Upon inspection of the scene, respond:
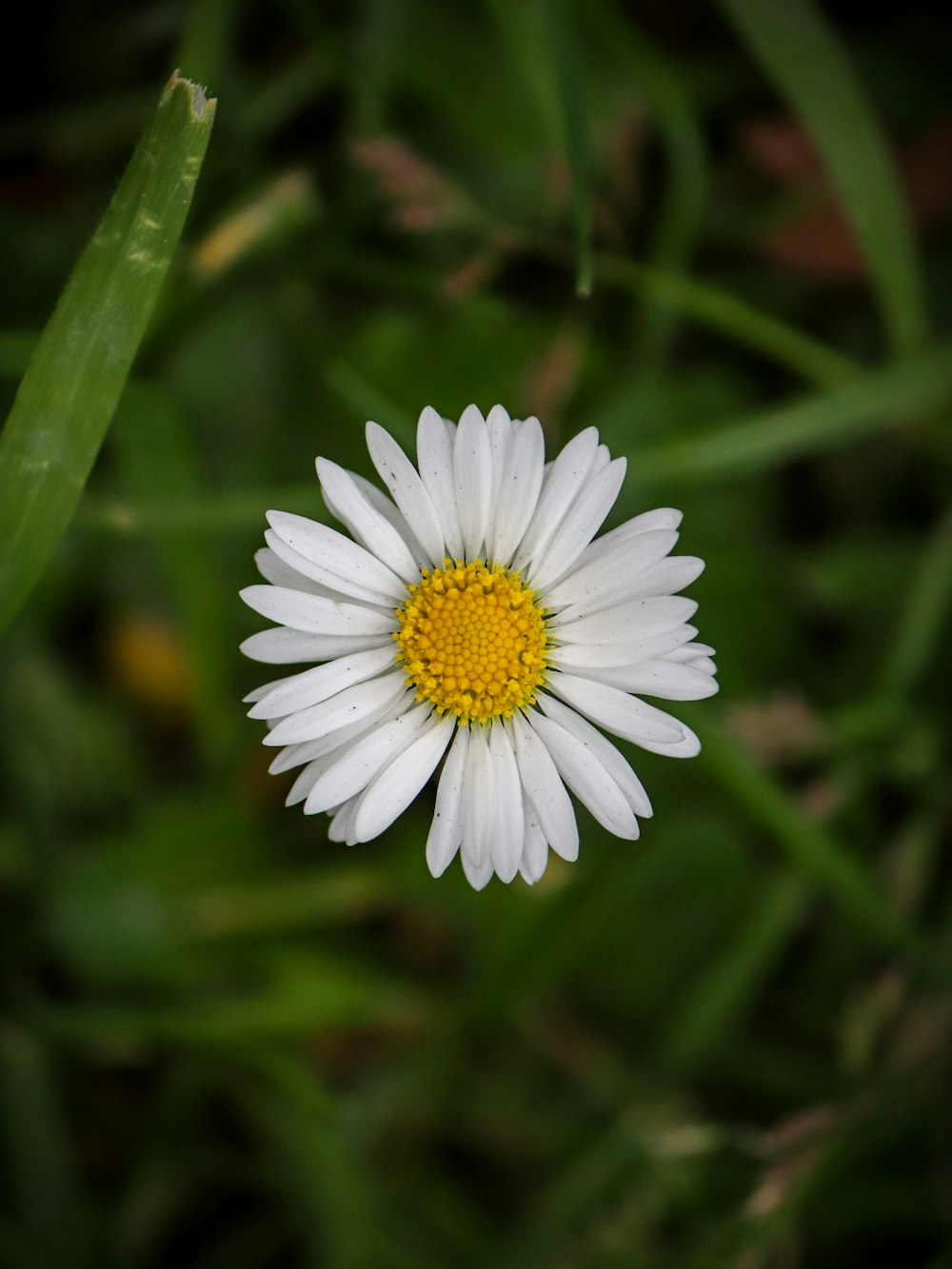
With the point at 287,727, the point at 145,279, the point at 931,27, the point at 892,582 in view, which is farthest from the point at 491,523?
the point at 931,27

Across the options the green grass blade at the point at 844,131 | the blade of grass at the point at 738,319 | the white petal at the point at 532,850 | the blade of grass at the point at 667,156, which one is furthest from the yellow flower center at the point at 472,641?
the green grass blade at the point at 844,131

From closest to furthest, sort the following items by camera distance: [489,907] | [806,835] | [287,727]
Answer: [287,727], [806,835], [489,907]

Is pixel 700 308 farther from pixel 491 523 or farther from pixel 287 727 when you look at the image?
pixel 287 727

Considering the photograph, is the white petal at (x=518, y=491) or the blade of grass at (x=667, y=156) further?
the blade of grass at (x=667, y=156)

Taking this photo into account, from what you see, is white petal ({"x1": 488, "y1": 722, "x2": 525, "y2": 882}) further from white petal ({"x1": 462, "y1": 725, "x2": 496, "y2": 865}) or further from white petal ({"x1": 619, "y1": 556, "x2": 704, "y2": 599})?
white petal ({"x1": 619, "y1": 556, "x2": 704, "y2": 599})

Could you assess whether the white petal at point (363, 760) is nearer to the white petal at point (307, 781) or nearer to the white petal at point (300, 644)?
the white petal at point (307, 781)

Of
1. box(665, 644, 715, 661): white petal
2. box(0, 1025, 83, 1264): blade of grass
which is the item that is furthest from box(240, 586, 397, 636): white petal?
box(0, 1025, 83, 1264): blade of grass
